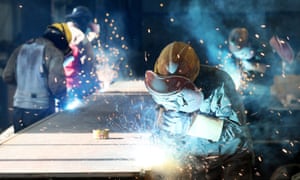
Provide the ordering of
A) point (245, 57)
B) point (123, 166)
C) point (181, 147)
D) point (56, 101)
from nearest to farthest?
1. point (123, 166)
2. point (181, 147)
3. point (56, 101)
4. point (245, 57)

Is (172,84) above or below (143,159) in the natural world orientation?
above

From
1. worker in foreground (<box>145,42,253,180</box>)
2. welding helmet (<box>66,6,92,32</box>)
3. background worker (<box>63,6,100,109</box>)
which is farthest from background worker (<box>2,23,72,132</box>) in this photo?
worker in foreground (<box>145,42,253,180</box>)

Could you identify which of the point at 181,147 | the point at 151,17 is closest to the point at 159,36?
the point at 151,17

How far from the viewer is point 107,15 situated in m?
11.1

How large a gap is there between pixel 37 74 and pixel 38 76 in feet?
0.07

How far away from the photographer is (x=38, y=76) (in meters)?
4.98

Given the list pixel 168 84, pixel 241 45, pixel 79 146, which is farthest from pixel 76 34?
pixel 168 84

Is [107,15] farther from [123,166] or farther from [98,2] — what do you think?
[123,166]

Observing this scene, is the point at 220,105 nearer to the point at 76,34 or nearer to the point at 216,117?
the point at 216,117

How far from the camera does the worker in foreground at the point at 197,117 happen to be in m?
2.71

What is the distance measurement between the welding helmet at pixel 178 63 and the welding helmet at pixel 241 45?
370 cm

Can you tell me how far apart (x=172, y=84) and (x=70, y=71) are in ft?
10.9

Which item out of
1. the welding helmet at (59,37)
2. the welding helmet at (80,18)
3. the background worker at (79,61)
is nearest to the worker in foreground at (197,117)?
the welding helmet at (59,37)

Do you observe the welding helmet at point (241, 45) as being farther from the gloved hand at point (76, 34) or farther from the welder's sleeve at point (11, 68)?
the welder's sleeve at point (11, 68)
